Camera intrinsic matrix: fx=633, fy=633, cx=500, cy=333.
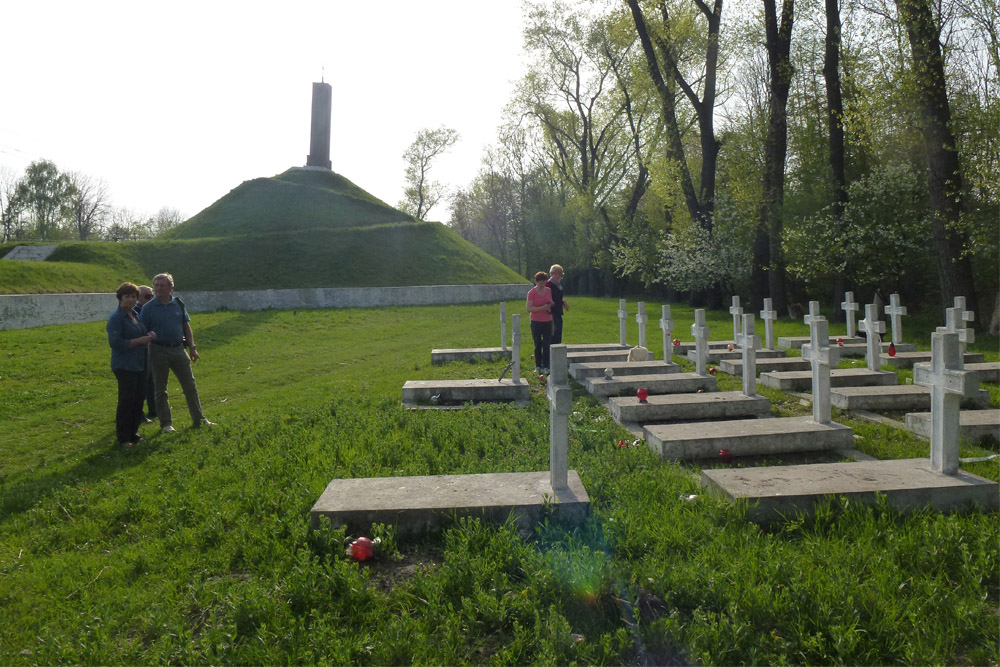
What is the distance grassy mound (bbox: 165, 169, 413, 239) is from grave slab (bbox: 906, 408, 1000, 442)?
35.3m

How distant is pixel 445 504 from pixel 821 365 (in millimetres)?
3786

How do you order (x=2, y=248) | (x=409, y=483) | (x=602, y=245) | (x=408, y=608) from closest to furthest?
1. (x=408, y=608)
2. (x=409, y=483)
3. (x=2, y=248)
4. (x=602, y=245)

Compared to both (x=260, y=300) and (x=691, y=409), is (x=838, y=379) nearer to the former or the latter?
(x=691, y=409)

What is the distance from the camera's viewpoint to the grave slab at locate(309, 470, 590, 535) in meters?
3.84

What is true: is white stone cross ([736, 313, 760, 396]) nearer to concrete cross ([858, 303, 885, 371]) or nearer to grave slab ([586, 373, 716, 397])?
grave slab ([586, 373, 716, 397])

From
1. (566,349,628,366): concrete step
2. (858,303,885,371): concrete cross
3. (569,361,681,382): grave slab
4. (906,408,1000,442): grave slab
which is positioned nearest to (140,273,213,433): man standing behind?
(569,361,681,382): grave slab

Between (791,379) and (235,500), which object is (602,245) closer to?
(791,379)

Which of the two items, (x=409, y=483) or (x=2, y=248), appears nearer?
(x=409, y=483)

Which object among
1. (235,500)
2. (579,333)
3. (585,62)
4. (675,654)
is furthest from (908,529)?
(585,62)

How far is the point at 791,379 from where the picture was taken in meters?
8.59

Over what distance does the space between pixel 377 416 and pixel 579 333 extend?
10390 millimetres

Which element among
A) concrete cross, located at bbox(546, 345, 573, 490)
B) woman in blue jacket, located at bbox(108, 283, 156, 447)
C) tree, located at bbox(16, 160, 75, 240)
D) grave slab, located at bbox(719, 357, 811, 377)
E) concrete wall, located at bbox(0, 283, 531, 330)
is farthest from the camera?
tree, located at bbox(16, 160, 75, 240)

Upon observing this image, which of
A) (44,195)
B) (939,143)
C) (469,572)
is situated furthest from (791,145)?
(44,195)

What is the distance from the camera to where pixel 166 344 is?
740 centimetres
